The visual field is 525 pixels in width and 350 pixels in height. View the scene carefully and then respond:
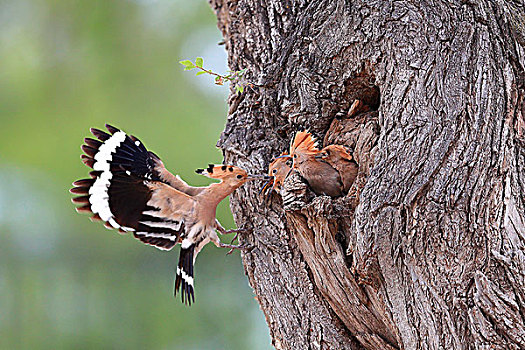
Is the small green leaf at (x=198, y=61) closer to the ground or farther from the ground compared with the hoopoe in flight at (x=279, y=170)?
farther from the ground

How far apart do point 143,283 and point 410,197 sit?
2.88 metres

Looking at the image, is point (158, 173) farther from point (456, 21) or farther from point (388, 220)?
point (456, 21)

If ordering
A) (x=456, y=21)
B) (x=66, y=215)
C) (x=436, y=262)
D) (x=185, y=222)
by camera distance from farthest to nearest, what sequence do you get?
(x=66, y=215) < (x=185, y=222) < (x=456, y=21) < (x=436, y=262)

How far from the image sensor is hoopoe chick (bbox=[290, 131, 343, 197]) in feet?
4.11

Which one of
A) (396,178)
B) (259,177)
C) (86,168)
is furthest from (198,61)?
(86,168)

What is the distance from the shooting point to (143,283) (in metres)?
3.59

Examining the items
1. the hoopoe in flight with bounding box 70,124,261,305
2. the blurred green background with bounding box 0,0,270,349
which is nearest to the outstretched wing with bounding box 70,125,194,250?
the hoopoe in flight with bounding box 70,124,261,305

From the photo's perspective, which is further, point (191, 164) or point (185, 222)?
point (191, 164)

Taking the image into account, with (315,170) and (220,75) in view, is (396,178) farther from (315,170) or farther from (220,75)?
(220,75)

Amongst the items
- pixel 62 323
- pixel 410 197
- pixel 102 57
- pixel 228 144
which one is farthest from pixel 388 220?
pixel 102 57

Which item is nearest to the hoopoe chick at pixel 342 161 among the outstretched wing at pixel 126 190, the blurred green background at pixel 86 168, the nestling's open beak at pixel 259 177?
the nestling's open beak at pixel 259 177

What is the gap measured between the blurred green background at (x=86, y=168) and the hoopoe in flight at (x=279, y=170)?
6.60ft

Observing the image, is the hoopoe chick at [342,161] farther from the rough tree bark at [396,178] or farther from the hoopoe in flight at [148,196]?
the hoopoe in flight at [148,196]

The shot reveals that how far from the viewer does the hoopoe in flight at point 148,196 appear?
49.2 inches
